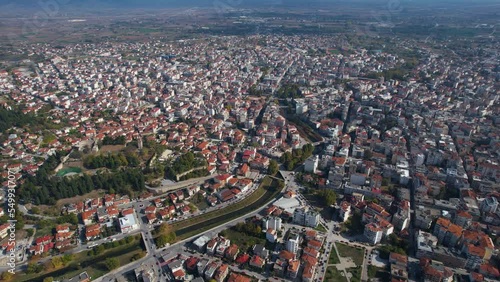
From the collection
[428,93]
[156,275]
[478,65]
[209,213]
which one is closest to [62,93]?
[209,213]

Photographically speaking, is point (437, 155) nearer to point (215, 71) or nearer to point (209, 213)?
point (209, 213)

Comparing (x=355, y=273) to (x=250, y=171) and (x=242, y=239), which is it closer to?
(x=242, y=239)

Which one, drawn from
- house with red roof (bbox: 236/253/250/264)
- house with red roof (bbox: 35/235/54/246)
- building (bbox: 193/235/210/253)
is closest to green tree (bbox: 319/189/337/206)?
house with red roof (bbox: 236/253/250/264)

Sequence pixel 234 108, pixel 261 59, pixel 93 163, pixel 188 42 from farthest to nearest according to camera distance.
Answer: pixel 188 42 → pixel 261 59 → pixel 234 108 → pixel 93 163

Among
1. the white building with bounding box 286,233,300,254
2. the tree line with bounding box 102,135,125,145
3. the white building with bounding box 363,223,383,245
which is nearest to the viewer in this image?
the white building with bounding box 286,233,300,254

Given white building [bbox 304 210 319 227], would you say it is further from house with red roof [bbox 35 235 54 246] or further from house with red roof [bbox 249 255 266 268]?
house with red roof [bbox 35 235 54 246]

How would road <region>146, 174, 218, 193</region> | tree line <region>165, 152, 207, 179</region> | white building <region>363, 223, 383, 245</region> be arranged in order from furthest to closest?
tree line <region>165, 152, 207, 179</region>, road <region>146, 174, 218, 193</region>, white building <region>363, 223, 383, 245</region>

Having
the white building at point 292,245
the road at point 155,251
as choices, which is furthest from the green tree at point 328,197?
the road at point 155,251

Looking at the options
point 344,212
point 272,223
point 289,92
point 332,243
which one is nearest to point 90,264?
point 272,223
